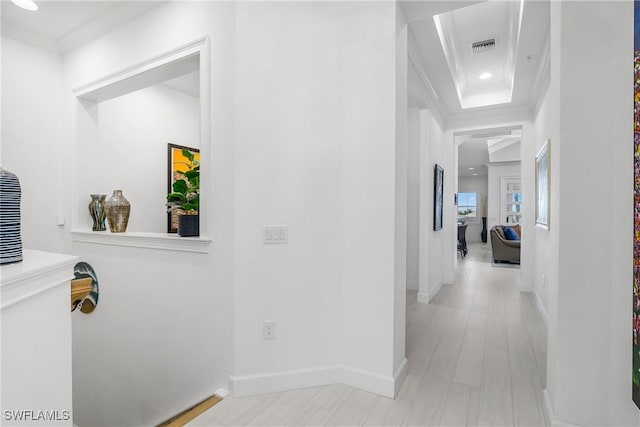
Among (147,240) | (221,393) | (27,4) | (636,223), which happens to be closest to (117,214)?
(147,240)

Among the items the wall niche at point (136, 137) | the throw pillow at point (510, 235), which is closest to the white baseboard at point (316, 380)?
the wall niche at point (136, 137)

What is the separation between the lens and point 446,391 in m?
2.04

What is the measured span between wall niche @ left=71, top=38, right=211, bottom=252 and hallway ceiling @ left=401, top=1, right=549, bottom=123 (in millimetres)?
2043

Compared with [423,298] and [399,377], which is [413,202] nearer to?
[423,298]

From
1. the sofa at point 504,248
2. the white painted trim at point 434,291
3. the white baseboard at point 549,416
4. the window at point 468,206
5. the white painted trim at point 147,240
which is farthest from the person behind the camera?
the window at point 468,206

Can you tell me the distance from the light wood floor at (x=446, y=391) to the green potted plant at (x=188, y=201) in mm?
1233

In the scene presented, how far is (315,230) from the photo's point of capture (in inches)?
82.2

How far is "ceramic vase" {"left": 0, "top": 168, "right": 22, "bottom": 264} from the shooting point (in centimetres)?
106

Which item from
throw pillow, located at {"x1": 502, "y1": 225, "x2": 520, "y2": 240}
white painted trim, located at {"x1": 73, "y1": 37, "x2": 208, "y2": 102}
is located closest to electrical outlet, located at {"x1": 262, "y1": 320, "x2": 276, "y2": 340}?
white painted trim, located at {"x1": 73, "y1": 37, "x2": 208, "y2": 102}

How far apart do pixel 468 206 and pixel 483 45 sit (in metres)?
10.9

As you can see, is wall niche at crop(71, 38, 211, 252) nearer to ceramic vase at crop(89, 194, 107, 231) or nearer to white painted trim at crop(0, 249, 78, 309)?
ceramic vase at crop(89, 194, 107, 231)

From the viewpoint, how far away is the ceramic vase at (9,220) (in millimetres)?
1062

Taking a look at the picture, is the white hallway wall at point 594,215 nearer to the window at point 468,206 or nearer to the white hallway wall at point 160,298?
the white hallway wall at point 160,298

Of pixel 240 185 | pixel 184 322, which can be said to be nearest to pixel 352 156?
pixel 240 185
